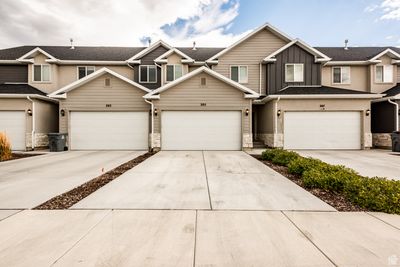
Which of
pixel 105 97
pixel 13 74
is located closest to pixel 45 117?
pixel 105 97

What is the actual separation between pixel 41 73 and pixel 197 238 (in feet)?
63.4

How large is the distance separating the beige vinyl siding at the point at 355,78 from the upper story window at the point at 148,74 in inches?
545

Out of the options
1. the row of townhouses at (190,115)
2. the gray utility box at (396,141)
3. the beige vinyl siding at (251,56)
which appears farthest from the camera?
the beige vinyl siding at (251,56)

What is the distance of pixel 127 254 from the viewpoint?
252cm

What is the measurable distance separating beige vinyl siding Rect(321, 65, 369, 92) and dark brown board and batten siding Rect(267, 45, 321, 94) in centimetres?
213

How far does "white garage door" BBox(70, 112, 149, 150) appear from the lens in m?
13.4

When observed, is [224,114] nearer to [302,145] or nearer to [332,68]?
[302,145]

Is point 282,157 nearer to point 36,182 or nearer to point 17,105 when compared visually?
point 36,182

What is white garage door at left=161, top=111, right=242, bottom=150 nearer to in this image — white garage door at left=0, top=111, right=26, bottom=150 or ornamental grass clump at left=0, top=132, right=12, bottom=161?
ornamental grass clump at left=0, top=132, right=12, bottom=161

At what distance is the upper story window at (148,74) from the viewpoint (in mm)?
16641

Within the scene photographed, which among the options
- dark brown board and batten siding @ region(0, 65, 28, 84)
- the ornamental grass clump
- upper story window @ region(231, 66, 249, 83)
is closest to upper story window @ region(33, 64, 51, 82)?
dark brown board and batten siding @ region(0, 65, 28, 84)

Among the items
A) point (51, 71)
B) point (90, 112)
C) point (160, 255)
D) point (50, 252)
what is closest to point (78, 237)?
point (50, 252)

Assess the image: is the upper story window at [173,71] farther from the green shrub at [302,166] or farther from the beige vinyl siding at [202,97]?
the green shrub at [302,166]

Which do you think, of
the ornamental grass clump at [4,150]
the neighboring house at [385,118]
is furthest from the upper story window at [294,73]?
the ornamental grass clump at [4,150]
